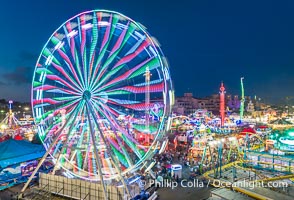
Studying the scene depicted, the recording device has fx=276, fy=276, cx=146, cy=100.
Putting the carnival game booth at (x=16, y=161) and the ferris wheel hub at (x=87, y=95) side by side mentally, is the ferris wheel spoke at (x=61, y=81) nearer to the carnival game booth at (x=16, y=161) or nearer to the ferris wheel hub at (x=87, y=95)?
the ferris wheel hub at (x=87, y=95)

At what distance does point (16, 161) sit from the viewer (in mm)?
19906

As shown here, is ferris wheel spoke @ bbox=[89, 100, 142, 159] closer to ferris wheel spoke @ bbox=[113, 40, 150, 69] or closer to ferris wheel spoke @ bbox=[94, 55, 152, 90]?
ferris wheel spoke @ bbox=[94, 55, 152, 90]

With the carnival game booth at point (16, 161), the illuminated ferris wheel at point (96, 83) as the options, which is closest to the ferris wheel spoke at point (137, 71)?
the illuminated ferris wheel at point (96, 83)

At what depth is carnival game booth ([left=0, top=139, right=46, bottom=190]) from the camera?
1881 centimetres

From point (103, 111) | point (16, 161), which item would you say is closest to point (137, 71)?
point (103, 111)

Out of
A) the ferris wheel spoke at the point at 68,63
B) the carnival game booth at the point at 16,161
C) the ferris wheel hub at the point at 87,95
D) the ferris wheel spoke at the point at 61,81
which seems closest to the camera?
the ferris wheel hub at the point at 87,95

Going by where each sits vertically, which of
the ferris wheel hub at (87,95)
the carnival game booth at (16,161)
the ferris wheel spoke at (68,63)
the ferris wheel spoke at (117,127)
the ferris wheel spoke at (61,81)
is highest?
the ferris wheel spoke at (68,63)

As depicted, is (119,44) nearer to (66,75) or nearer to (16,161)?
(66,75)

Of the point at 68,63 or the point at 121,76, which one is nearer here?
the point at 121,76

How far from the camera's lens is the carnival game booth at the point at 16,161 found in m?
18.8

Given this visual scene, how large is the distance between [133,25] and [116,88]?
3.38 m

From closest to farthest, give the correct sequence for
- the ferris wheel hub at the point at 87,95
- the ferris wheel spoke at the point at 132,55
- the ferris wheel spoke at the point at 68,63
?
1. the ferris wheel hub at the point at 87,95
2. the ferris wheel spoke at the point at 132,55
3. the ferris wheel spoke at the point at 68,63

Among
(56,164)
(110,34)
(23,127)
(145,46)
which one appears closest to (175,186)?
(56,164)

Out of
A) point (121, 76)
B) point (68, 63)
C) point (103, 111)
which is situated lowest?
point (103, 111)
